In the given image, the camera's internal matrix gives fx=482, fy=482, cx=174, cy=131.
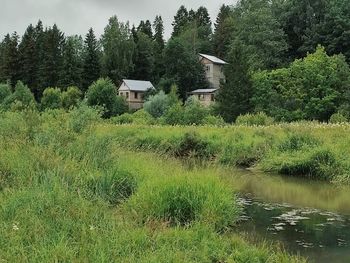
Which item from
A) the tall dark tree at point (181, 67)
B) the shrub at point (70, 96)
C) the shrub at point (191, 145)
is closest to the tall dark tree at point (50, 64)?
the shrub at point (70, 96)

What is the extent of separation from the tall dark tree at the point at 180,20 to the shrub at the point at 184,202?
102213 millimetres

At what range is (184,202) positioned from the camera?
379 inches

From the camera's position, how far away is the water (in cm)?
905

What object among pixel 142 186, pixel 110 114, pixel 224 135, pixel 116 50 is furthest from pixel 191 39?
pixel 142 186

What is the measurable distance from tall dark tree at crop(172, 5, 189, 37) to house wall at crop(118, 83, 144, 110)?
32233 millimetres

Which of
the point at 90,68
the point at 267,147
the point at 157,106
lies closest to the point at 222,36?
the point at 90,68

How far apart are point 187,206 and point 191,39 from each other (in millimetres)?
92004

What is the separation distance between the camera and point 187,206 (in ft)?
Answer: 31.5

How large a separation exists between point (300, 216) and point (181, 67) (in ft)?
231

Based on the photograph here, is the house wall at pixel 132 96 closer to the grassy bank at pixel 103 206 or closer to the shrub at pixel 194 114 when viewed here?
the shrub at pixel 194 114

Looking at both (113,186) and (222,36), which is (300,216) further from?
(222,36)

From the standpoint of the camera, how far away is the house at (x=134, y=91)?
81.1m

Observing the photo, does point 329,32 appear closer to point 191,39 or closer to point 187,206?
point 191,39

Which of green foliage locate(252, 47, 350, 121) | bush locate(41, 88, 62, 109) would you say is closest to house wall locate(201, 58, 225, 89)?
bush locate(41, 88, 62, 109)
